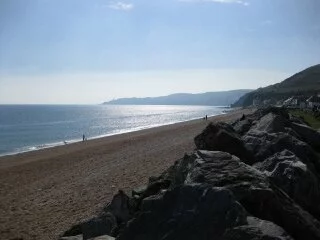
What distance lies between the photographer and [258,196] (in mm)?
6707

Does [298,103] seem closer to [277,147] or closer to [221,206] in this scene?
[277,147]

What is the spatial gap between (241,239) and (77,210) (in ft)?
31.4

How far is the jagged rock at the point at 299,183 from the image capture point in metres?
8.34

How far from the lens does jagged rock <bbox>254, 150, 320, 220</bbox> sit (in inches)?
328

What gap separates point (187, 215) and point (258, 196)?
4.78 ft

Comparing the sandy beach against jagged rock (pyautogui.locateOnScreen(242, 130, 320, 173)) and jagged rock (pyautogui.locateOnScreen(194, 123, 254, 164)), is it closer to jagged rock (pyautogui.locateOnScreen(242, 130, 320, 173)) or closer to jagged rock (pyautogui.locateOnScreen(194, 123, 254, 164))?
jagged rock (pyautogui.locateOnScreen(194, 123, 254, 164))

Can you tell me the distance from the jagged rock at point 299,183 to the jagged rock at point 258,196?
1138mm

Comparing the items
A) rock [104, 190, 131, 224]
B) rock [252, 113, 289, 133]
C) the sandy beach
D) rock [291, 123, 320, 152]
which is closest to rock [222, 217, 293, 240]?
rock [104, 190, 131, 224]

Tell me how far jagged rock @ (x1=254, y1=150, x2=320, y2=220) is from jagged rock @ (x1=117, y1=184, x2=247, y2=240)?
9.20ft

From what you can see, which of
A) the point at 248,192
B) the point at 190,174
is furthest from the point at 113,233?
the point at 248,192

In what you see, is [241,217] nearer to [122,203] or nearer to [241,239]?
[241,239]

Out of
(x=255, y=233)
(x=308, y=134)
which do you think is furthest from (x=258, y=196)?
(x=308, y=134)

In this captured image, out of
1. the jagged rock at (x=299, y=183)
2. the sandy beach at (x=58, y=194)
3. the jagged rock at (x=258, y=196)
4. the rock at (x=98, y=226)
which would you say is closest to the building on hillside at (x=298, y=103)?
the sandy beach at (x=58, y=194)

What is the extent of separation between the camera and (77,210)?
1391cm
